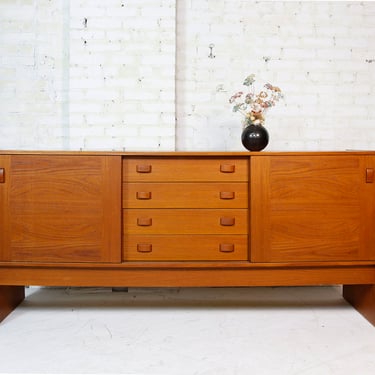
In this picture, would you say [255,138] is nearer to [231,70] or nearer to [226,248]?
[226,248]

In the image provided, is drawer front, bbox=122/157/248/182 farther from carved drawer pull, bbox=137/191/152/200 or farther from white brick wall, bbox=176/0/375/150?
white brick wall, bbox=176/0/375/150

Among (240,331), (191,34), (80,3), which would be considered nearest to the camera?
(240,331)

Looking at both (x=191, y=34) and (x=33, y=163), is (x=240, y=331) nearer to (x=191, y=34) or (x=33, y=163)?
(x=33, y=163)

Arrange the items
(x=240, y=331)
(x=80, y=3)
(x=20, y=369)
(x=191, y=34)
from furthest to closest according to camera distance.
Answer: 1. (x=191, y=34)
2. (x=80, y=3)
3. (x=240, y=331)
4. (x=20, y=369)

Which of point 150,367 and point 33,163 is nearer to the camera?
point 150,367

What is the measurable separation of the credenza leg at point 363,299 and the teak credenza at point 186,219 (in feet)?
0.08

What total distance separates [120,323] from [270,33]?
235 cm

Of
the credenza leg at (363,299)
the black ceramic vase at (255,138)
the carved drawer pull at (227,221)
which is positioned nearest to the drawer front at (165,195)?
the carved drawer pull at (227,221)

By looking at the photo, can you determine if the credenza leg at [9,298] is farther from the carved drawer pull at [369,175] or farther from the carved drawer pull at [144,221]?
the carved drawer pull at [369,175]

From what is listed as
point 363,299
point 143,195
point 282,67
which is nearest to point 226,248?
point 143,195

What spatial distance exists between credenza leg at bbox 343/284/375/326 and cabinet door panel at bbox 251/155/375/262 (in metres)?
0.28

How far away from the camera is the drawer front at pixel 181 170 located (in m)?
2.27

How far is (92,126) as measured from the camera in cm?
281

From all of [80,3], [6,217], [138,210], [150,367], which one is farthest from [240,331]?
[80,3]
